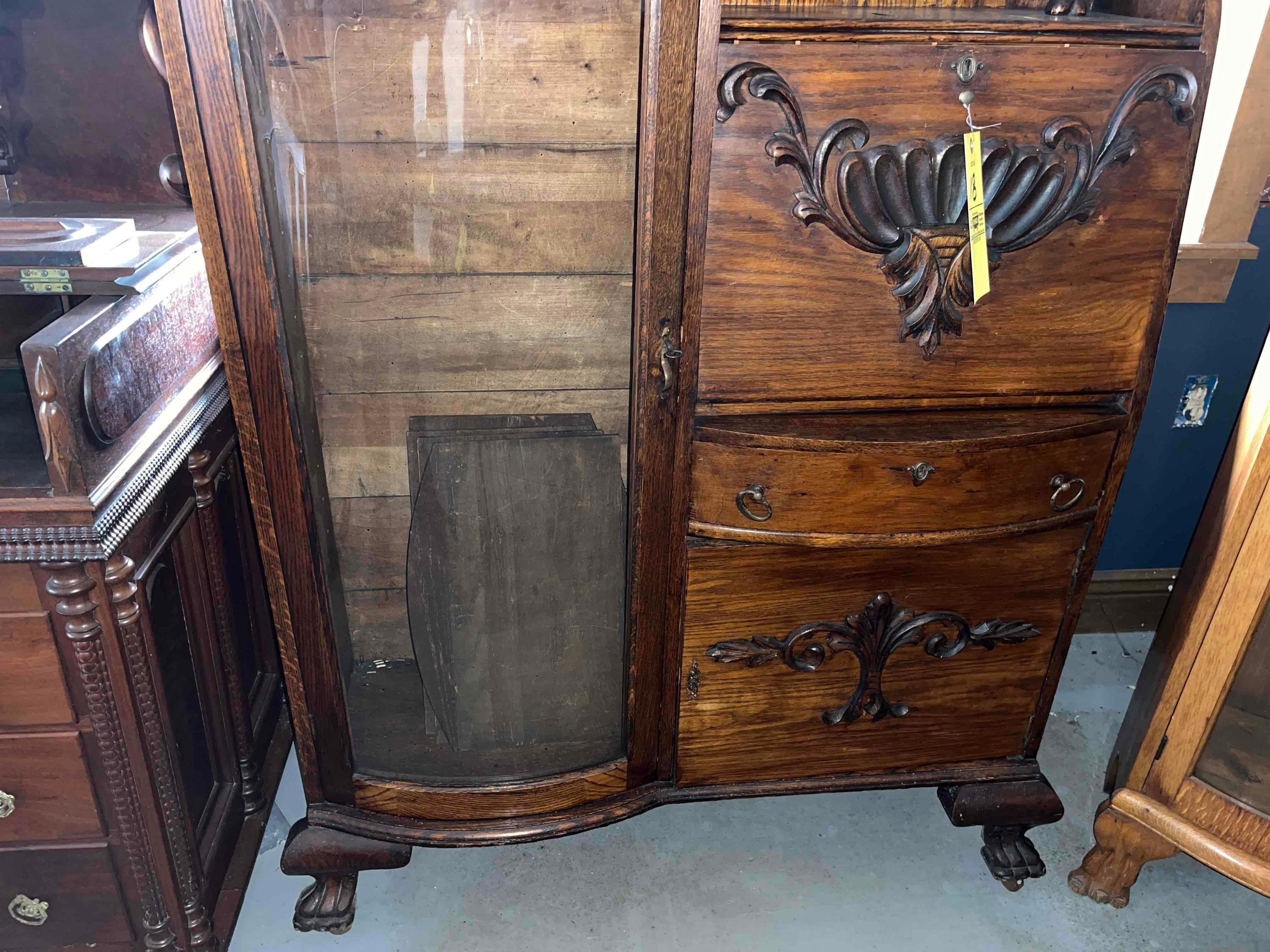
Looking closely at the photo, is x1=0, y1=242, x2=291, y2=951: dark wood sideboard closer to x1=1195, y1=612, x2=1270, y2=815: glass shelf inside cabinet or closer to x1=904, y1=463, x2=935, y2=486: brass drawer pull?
x1=904, y1=463, x2=935, y2=486: brass drawer pull

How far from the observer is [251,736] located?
1.56 meters

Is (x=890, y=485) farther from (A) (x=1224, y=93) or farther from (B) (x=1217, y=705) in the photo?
(A) (x=1224, y=93)

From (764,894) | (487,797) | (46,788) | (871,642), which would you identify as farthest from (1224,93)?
(46,788)

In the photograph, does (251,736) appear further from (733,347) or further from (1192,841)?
(1192,841)

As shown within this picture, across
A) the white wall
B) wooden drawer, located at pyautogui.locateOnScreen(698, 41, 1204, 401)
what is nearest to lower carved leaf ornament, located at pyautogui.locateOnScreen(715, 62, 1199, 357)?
wooden drawer, located at pyautogui.locateOnScreen(698, 41, 1204, 401)

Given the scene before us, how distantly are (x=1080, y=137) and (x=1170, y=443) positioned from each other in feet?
3.58

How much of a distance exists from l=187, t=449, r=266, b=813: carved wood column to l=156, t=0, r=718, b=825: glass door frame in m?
0.22

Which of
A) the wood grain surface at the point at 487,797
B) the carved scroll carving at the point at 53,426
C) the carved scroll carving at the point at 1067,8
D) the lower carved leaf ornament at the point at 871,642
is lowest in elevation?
the wood grain surface at the point at 487,797

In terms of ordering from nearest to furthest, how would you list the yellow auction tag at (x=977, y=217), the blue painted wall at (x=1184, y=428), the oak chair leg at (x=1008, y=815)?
the yellow auction tag at (x=977, y=217), the oak chair leg at (x=1008, y=815), the blue painted wall at (x=1184, y=428)

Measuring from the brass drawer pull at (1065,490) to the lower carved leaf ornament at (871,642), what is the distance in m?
0.20

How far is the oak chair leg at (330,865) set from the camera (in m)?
1.42

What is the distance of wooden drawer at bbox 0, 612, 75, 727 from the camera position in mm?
1081

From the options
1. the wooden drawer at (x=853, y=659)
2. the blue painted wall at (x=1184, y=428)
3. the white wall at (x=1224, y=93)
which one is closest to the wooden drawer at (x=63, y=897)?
the wooden drawer at (x=853, y=659)

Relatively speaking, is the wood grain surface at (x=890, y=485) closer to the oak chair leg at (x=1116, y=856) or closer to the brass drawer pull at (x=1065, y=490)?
the brass drawer pull at (x=1065, y=490)
